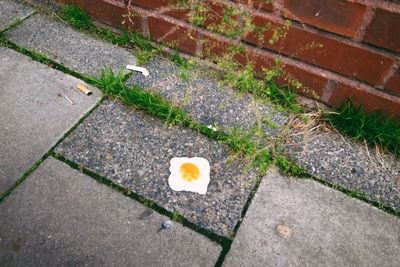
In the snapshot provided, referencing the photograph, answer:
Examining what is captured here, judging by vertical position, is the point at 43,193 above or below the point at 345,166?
below

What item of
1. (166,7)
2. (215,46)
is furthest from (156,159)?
(166,7)

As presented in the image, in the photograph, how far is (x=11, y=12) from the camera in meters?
2.14

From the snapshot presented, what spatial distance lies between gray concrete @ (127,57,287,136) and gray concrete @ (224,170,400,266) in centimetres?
32

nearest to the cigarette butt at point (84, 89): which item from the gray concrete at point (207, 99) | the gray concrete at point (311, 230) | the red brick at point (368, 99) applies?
the gray concrete at point (207, 99)

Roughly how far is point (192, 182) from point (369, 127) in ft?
2.79

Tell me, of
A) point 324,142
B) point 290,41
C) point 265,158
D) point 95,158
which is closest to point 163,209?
point 95,158

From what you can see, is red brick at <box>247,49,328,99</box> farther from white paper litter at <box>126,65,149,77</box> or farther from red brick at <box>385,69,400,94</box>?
white paper litter at <box>126,65,149,77</box>

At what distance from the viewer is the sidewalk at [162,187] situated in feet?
4.30

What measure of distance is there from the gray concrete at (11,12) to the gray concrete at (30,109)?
0.24m

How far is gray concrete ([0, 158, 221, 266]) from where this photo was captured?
1268 millimetres

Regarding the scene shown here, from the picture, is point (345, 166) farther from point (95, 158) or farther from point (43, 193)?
point (43, 193)

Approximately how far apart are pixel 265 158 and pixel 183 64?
2.27 feet

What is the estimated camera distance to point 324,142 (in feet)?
5.52

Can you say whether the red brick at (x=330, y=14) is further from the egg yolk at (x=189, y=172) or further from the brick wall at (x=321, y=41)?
the egg yolk at (x=189, y=172)
